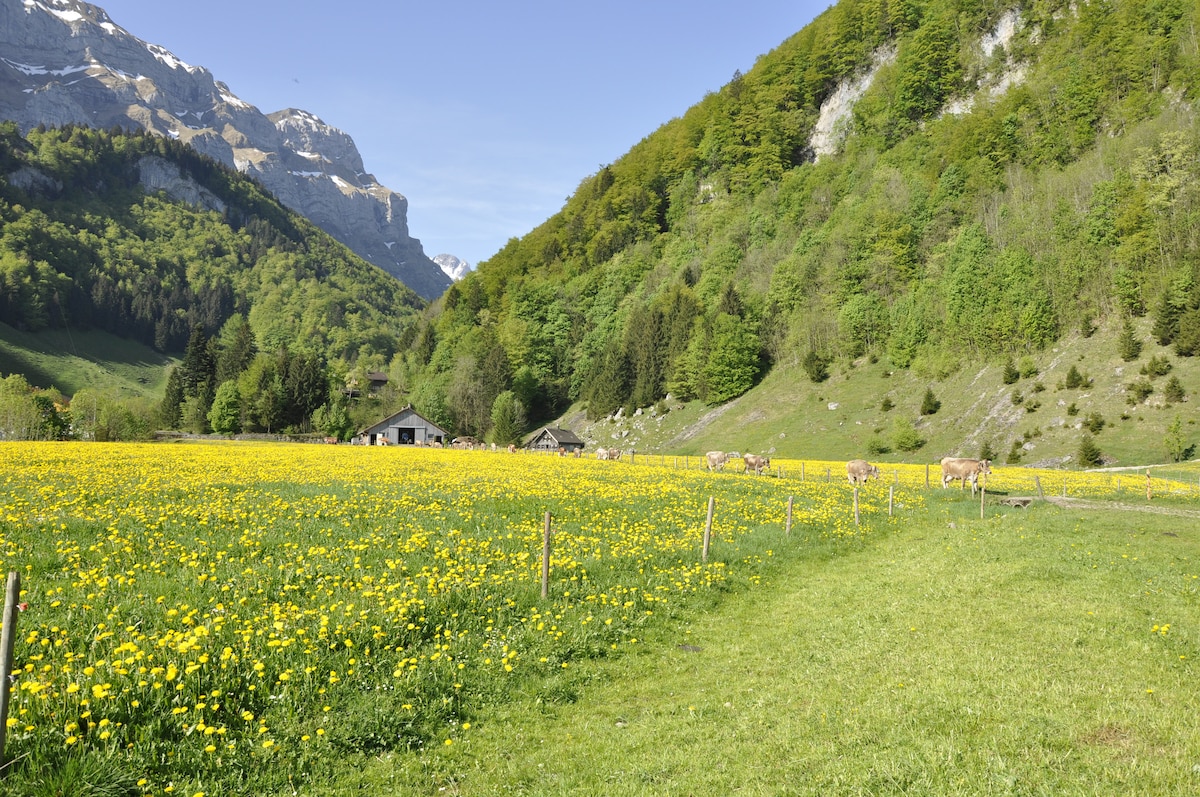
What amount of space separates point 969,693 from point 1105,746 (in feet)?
6.27

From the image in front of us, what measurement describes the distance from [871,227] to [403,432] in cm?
9098

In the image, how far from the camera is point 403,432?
102938mm

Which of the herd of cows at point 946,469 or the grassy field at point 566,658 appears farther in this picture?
the herd of cows at point 946,469

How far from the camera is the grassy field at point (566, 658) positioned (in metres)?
6.76

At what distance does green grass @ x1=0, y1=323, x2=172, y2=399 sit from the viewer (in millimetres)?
154375

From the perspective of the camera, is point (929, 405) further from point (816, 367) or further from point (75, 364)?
point (75, 364)

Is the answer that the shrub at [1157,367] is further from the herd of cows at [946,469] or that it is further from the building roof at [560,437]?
the building roof at [560,437]

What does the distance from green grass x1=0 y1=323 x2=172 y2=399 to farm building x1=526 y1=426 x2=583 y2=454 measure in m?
107

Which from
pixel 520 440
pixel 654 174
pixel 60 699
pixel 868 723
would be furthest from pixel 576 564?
pixel 654 174

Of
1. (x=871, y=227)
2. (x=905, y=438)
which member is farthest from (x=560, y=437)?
(x=871, y=227)

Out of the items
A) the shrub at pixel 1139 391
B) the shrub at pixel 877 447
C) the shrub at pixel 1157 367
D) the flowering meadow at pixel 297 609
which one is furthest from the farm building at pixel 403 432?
the shrub at pixel 1157 367

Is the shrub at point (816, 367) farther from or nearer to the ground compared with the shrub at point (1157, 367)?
farther from the ground

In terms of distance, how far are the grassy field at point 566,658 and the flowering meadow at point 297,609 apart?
6 cm

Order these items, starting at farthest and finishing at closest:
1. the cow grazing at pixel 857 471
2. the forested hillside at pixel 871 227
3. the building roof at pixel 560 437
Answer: the building roof at pixel 560 437 → the forested hillside at pixel 871 227 → the cow grazing at pixel 857 471
